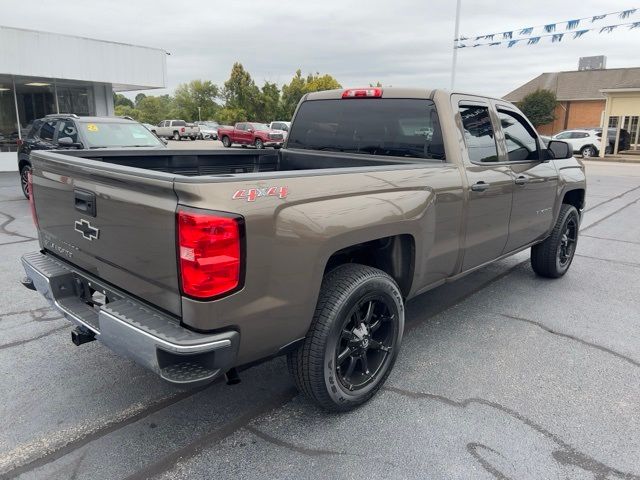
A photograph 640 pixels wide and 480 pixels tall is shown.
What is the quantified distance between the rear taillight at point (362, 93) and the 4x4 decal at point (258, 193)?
1972 millimetres

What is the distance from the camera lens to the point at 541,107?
41125mm

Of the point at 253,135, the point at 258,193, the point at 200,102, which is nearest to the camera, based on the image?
the point at 258,193

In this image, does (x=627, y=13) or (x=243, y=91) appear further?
(x=243, y=91)

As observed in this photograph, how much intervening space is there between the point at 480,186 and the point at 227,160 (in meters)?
2.23

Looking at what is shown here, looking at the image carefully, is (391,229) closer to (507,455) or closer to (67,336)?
(507,455)

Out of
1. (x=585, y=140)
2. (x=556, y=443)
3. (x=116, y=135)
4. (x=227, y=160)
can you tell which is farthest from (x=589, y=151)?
(x=556, y=443)

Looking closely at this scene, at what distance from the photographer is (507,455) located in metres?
2.61

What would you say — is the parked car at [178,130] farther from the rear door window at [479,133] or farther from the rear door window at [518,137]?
the rear door window at [479,133]

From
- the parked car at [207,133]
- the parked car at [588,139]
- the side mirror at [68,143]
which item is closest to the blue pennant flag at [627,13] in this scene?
the parked car at [588,139]

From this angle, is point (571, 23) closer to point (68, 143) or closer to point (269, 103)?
point (68, 143)

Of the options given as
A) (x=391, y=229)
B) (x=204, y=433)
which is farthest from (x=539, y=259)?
(x=204, y=433)

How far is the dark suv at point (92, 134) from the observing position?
A: 28.9ft

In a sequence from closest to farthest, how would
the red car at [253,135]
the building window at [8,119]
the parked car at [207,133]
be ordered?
1. the building window at [8,119]
2. the red car at [253,135]
3. the parked car at [207,133]

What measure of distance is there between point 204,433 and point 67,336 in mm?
1782
